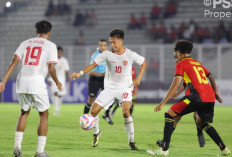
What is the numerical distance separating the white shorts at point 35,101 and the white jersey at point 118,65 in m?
1.73

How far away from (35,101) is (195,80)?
2.60 m

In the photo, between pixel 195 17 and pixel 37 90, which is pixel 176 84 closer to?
pixel 37 90

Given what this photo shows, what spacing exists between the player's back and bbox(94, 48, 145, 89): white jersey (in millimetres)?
1471

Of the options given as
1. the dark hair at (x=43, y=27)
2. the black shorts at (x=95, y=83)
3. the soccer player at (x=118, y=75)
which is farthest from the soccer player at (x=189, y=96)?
the black shorts at (x=95, y=83)

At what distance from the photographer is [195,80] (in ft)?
28.0

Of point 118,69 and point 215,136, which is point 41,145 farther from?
Result: point 215,136

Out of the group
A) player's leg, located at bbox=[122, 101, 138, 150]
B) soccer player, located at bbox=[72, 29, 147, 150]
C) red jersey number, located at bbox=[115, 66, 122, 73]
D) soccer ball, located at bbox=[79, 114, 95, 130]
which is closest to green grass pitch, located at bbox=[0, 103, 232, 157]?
player's leg, located at bbox=[122, 101, 138, 150]

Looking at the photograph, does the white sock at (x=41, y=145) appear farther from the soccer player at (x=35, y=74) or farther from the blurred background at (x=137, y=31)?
the blurred background at (x=137, y=31)

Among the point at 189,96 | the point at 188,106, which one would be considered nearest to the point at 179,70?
the point at 189,96

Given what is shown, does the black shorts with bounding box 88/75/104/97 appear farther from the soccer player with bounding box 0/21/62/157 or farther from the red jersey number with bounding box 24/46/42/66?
the red jersey number with bounding box 24/46/42/66

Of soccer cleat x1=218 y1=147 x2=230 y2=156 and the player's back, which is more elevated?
the player's back

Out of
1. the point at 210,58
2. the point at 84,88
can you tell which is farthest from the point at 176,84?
the point at 84,88

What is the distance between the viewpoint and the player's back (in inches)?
333

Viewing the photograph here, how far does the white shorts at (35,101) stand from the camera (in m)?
8.22
